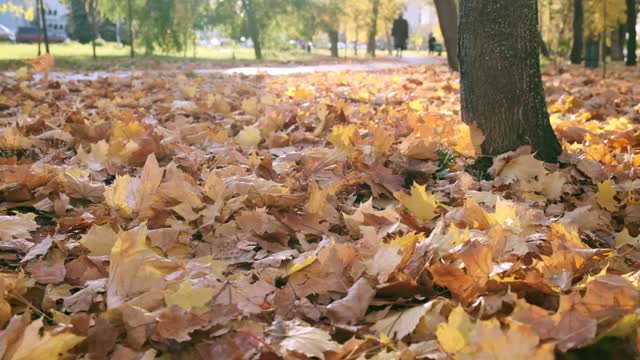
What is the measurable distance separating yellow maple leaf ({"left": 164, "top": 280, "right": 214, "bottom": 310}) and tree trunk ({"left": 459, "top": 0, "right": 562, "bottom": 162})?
2176 millimetres

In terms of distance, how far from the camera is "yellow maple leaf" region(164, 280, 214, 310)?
156 cm

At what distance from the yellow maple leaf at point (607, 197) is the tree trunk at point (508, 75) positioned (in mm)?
665

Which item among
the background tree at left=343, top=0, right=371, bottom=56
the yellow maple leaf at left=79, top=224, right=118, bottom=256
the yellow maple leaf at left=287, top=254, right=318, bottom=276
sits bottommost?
the yellow maple leaf at left=287, top=254, right=318, bottom=276

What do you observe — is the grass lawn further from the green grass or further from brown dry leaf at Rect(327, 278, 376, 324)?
brown dry leaf at Rect(327, 278, 376, 324)

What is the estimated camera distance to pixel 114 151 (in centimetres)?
324

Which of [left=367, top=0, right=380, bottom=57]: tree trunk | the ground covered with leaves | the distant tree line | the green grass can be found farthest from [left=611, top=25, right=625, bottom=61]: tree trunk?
the ground covered with leaves

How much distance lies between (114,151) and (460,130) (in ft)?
6.50

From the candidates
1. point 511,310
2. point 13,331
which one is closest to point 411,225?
point 511,310

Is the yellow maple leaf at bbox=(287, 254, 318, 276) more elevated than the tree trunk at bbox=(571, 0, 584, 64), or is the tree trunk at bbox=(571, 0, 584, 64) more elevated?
the tree trunk at bbox=(571, 0, 584, 64)

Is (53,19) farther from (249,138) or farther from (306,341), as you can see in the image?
(306,341)

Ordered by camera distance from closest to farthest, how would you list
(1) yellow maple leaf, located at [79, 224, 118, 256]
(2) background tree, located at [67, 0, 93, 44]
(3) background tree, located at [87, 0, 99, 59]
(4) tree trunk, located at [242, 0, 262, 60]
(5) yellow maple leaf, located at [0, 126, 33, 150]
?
1. (1) yellow maple leaf, located at [79, 224, 118, 256]
2. (5) yellow maple leaf, located at [0, 126, 33, 150]
3. (3) background tree, located at [87, 0, 99, 59]
4. (4) tree trunk, located at [242, 0, 262, 60]
5. (2) background tree, located at [67, 0, 93, 44]

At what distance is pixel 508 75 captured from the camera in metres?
3.28

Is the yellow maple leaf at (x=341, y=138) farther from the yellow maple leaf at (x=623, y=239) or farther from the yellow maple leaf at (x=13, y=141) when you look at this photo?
the yellow maple leaf at (x=13, y=141)

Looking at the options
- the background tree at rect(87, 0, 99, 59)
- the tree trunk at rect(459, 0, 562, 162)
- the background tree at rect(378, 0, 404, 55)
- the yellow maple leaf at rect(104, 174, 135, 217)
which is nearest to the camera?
the yellow maple leaf at rect(104, 174, 135, 217)
